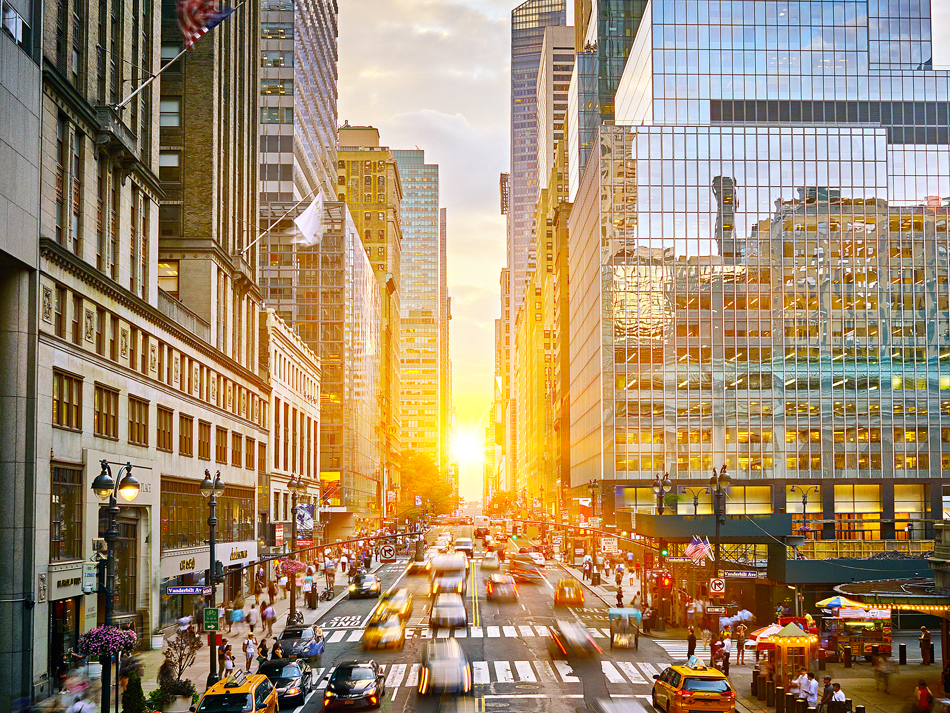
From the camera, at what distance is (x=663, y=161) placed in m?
95.4

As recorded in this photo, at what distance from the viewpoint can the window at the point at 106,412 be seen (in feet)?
128

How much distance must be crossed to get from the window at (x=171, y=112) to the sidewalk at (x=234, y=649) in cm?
2990

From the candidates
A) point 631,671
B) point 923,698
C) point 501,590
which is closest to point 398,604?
point 501,590

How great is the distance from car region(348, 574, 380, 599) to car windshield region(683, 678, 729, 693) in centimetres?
3945

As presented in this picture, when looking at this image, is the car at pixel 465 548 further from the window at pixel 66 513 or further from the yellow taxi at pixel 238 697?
the yellow taxi at pixel 238 697

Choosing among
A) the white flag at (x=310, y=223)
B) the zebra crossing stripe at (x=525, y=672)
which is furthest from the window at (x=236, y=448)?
the zebra crossing stripe at (x=525, y=672)

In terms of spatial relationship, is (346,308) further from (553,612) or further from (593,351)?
(553,612)

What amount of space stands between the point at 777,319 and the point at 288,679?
74.2m

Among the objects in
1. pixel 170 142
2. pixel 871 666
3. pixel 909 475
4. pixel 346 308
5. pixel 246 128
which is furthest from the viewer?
pixel 346 308

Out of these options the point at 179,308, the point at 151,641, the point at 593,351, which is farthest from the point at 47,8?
the point at 593,351

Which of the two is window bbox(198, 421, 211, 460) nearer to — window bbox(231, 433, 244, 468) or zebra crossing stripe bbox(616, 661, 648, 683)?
window bbox(231, 433, 244, 468)

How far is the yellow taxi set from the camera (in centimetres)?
2461

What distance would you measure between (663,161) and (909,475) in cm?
3779

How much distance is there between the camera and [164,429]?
48781 mm
